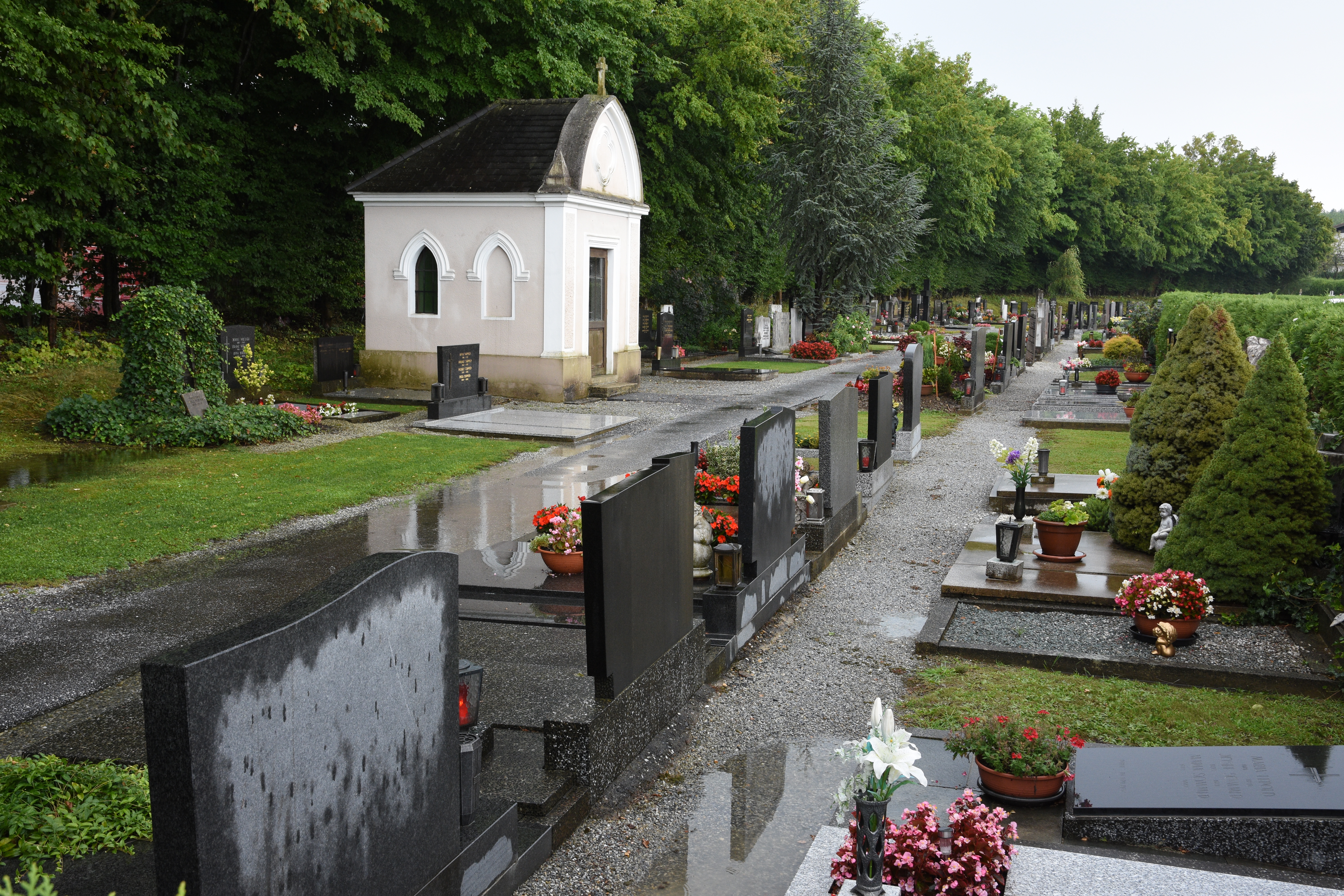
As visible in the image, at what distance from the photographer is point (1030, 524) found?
440 inches

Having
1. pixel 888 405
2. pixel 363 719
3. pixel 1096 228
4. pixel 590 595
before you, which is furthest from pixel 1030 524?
pixel 1096 228

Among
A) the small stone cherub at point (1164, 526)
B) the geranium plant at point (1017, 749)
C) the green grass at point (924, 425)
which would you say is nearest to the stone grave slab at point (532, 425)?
the green grass at point (924, 425)

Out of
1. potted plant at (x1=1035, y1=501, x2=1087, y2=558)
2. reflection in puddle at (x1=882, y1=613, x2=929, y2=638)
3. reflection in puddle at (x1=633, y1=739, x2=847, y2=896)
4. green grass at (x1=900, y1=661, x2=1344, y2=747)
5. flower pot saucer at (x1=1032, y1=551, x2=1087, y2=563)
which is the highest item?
potted plant at (x1=1035, y1=501, x2=1087, y2=558)

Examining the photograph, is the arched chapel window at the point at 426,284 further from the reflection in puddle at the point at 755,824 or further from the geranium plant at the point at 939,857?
the geranium plant at the point at 939,857

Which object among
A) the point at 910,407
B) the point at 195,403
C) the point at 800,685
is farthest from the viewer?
the point at 910,407

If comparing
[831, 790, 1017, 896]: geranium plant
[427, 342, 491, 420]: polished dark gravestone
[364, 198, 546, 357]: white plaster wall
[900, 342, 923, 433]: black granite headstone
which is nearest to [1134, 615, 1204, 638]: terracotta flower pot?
[831, 790, 1017, 896]: geranium plant

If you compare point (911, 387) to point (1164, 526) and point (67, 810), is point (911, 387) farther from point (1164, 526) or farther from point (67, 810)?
point (67, 810)

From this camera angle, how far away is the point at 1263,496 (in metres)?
8.38

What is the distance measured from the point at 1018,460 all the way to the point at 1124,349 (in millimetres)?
21733

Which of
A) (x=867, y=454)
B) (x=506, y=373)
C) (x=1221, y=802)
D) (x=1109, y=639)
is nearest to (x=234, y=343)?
(x=506, y=373)

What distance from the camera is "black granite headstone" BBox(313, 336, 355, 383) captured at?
22219mm

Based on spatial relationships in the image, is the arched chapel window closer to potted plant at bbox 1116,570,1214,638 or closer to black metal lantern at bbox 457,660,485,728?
potted plant at bbox 1116,570,1214,638

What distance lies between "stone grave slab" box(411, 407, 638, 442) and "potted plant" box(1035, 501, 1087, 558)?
27.9ft

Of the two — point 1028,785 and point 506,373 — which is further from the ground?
point 506,373
